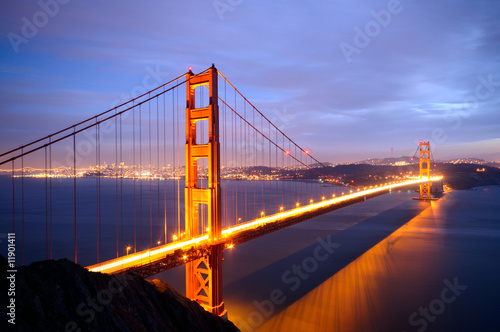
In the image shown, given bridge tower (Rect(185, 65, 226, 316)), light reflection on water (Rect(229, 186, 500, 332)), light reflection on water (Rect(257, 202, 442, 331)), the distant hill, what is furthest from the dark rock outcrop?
the distant hill

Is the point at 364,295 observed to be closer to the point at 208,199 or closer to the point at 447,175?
the point at 208,199

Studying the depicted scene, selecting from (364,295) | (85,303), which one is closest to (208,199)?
(85,303)

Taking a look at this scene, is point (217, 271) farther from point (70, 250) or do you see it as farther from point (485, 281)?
point (70, 250)

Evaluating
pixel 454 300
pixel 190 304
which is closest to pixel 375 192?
pixel 454 300

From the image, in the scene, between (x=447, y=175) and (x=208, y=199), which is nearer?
(x=208, y=199)

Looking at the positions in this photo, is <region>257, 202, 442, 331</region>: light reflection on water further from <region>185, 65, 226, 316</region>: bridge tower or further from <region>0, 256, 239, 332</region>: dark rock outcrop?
<region>0, 256, 239, 332</region>: dark rock outcrop

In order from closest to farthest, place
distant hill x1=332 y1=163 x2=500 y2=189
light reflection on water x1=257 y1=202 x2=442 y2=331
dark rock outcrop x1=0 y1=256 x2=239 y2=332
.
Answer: dark rock outcrop x1=0 y1=256 x2=239 y2=332, light reflection on water x1=257 y1=202 x2=442 y2=331, distant hill x1=332 y1=163 x2=500 y2=189

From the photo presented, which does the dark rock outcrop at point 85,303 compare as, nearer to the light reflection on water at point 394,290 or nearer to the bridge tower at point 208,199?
the bridge tower at point 208,199
